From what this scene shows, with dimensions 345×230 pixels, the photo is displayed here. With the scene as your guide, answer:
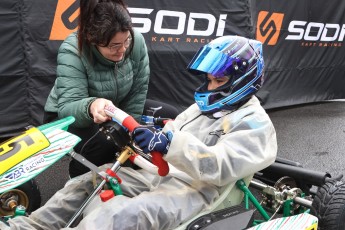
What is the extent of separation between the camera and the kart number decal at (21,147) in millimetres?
1750

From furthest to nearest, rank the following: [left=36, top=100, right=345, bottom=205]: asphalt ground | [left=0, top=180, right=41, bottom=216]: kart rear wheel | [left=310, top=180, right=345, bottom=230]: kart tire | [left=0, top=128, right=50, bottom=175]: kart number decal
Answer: [left=36, top=100, right=345, bottom=205]: asphalt ground
[left=0, top=180, right=41, bottom=216]: kart rear wheel
[left=310, top=180, right=345, bottom=230]: kart tire
[left=0, top=128, right=50, bottom=175]: kart number decal

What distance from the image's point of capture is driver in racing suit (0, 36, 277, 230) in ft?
5.55

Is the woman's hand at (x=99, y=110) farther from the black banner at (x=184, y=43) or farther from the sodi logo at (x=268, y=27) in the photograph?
the sodi logo at (x=268, y=27)

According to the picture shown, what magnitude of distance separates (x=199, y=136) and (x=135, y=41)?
0.81 metres

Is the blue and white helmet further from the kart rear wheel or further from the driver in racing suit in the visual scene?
the kart rear wheel

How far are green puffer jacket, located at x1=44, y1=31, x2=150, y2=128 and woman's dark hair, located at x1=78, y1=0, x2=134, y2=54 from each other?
0.18 m

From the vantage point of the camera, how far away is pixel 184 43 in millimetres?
4969

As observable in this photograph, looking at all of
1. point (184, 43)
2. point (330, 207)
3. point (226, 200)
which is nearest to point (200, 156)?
point (226, 200)

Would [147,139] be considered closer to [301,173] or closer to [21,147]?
[21,147]

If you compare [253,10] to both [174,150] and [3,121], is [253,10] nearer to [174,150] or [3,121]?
[3,121]

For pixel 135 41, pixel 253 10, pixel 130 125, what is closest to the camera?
pixel 130 125

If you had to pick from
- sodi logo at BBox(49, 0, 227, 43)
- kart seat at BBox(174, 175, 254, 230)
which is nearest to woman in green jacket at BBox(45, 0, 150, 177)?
kart seat at BBox(174, 175, 254, 230)

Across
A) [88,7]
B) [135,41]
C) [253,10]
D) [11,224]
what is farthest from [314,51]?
[11,224]

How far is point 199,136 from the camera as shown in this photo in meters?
2.10
